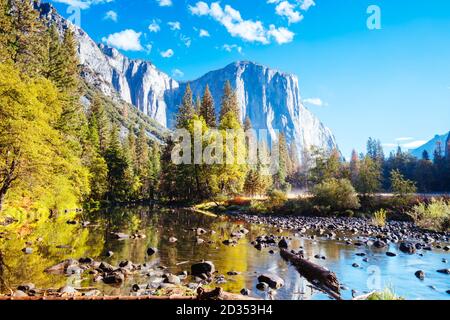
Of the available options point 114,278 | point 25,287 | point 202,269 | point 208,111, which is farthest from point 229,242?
point 208,111

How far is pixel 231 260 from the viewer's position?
1480cm

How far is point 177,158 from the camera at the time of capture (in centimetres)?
5219

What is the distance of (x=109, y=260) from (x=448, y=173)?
92446 mm

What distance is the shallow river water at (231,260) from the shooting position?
35.0 ft

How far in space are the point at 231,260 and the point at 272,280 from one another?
409 cm

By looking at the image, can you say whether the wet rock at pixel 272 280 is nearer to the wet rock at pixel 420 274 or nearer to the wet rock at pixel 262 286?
the wet rock at pixel 262 286

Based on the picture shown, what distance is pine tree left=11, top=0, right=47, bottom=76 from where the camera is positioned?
101ft

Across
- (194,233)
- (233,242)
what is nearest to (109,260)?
(233,242)

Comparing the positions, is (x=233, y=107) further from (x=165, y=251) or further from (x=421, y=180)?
(x=421, y=180)

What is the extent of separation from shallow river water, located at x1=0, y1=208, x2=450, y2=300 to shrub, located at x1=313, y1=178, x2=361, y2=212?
17.0 meters

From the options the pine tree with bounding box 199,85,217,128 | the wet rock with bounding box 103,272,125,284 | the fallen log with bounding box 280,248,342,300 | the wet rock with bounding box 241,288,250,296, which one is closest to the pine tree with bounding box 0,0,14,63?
the wet rock with bounding box 103,272,125,284

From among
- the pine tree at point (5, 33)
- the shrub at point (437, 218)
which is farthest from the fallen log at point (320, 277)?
the pine tree at point (5, 33)

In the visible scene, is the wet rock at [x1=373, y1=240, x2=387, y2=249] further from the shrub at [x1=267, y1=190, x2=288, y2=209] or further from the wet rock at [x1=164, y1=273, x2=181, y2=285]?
the shrub at [x1=267, y1=190, x2=288, y2=209]

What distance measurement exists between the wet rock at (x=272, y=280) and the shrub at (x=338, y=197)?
27325 mm
